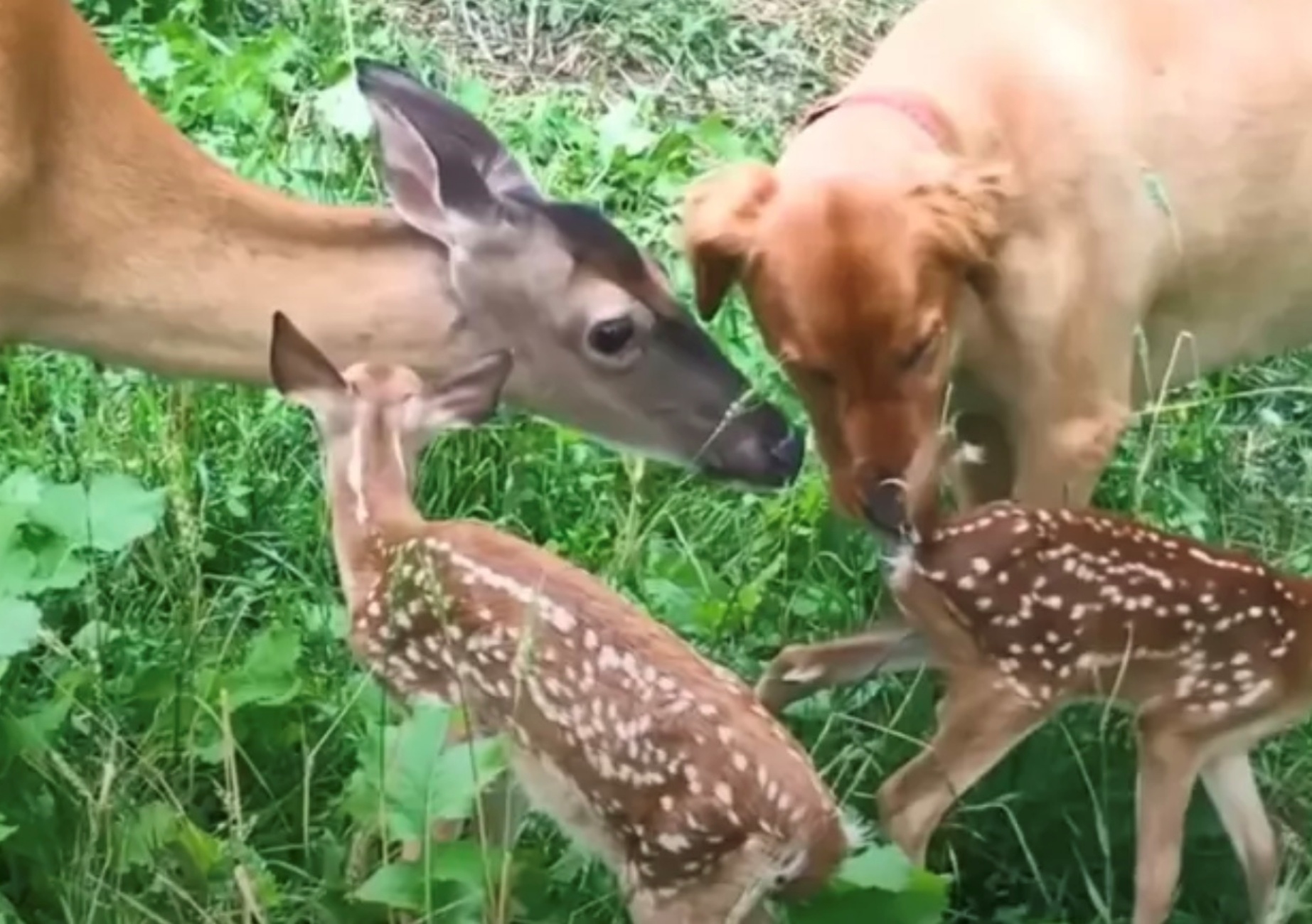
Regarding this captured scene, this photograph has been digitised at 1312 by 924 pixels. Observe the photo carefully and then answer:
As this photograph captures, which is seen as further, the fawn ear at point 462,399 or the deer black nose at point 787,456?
the deer black nose at point 787,456

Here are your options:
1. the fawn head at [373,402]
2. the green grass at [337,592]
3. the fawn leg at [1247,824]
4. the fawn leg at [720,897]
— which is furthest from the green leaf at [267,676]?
the fawn leg at [1247,824]

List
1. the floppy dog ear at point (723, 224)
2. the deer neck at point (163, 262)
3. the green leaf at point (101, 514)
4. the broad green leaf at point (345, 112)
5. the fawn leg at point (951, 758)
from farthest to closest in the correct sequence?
the broad green leaf at point (345, 112)
the deer neck at point (163, 262)
the floppy dog ear at point (723, 224)
the green leaf at point (101, 514)
the fawn leg at point (951, 758)

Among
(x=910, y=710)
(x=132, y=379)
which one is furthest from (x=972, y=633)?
(x=132, y=379)

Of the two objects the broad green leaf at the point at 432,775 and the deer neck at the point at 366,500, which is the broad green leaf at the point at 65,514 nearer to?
the deer neck at the point at 366,500

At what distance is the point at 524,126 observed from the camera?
5637mm

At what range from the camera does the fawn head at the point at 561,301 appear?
3996mm

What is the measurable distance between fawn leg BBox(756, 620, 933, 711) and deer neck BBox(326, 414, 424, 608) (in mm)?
543

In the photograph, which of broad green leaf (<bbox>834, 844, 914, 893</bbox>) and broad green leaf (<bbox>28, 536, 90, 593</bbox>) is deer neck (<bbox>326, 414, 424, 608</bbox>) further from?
broad green leaf (<bbox>834, 844, 914, 893</bbox>)

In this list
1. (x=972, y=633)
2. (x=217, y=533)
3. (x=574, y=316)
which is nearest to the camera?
(x=972, y=633)

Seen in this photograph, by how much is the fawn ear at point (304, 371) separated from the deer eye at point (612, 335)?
0.55m

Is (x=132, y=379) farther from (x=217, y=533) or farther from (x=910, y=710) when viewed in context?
(x=910, y=710)

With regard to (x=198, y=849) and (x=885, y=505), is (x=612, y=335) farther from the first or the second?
(x=198, y=849)

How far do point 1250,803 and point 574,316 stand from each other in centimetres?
116

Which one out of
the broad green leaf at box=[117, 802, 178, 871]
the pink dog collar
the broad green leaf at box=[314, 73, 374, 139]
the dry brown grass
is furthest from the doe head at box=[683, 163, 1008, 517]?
the dry brown grass
